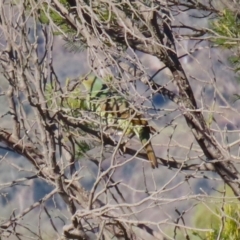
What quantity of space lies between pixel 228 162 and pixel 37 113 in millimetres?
1042

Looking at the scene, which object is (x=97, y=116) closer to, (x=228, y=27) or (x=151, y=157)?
(x=151, y=157)

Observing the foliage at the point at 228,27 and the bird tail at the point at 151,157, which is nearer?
the bird tail at the point at 151,157

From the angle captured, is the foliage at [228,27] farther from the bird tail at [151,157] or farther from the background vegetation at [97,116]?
the bird tail at [151,157]

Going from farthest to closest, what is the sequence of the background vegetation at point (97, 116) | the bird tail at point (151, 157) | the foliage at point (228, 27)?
the foliage at point (228, 27) → the bird tail at point (151, 157) → the background vegetation at point (97, 116)

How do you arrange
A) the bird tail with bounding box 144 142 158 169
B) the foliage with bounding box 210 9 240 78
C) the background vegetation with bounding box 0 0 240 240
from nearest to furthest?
the background vegetation with bounding box 0 0 240 240
the bird tail with bounding box 144 142 158 169
the foliage with bounding box 210 9 240 78

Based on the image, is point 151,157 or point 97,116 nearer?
point 97,116

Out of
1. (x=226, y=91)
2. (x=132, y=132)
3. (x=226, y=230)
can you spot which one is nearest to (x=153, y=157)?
(x=132, y=132)

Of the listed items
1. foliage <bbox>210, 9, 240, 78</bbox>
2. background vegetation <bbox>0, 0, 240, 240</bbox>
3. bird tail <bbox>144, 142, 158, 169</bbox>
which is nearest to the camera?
background vegetation <bbox>0, 0, 240, 240</bbox>

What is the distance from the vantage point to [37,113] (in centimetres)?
211

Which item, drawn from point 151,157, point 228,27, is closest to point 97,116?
point 151,157

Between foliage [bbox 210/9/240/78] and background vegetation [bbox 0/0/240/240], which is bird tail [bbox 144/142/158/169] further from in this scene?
foliage [bbox 210/9/240/78]

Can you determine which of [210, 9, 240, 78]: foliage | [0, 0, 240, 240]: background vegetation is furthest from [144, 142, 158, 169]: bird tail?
[210, 9, 240, 78]: foliage

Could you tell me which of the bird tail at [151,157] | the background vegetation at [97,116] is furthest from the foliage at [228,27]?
the bird tail at [151,157]

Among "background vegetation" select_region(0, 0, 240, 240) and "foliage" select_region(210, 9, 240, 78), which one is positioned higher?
"foliage" select_region(210, 9, 240, 78)
